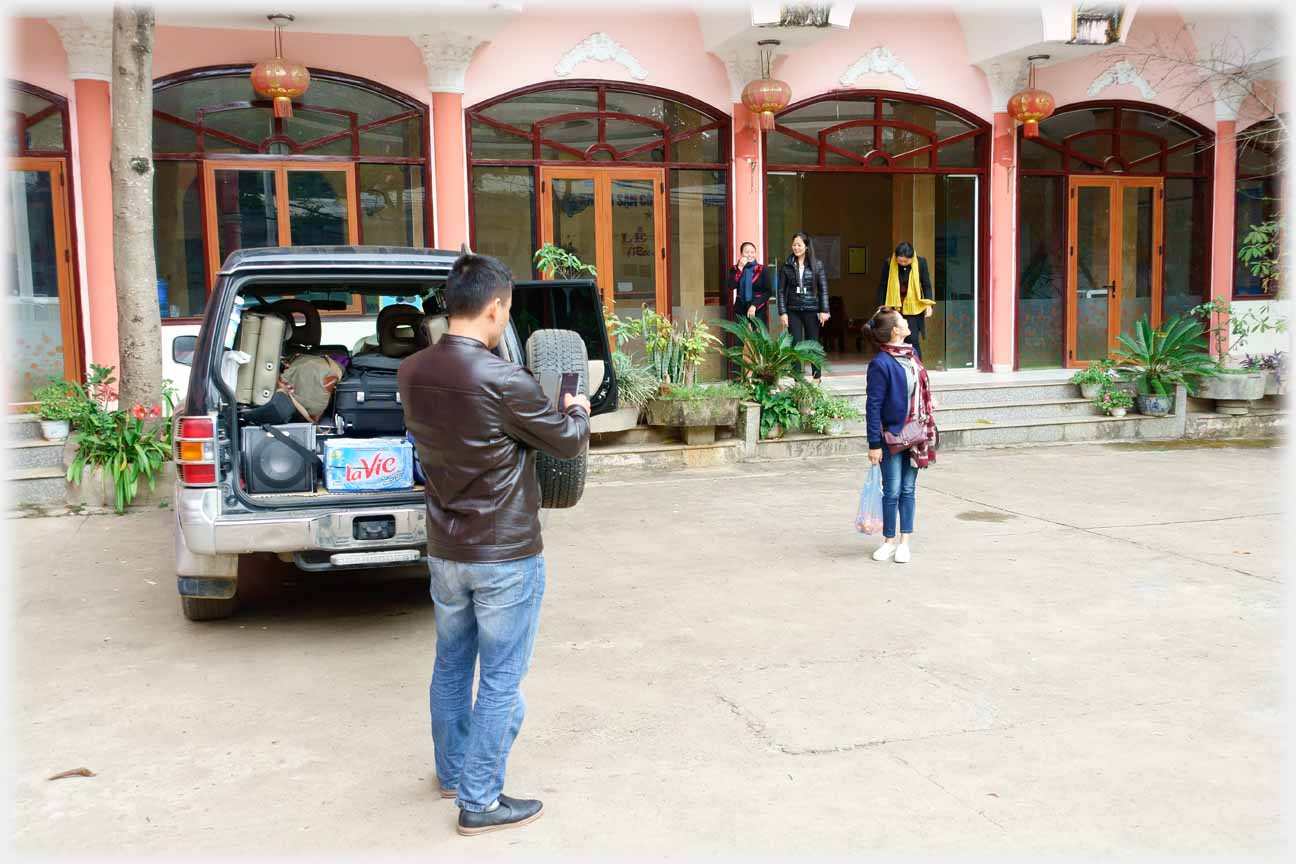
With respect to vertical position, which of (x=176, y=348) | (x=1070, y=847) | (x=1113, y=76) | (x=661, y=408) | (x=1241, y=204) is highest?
(x=1113, y=76)

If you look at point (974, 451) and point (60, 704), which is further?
point (974, 451)

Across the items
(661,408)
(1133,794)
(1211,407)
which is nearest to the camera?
(1133,794)

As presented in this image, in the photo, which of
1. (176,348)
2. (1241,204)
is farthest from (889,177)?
(176,348)

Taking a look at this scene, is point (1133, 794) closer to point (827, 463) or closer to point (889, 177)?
point (827, 463)

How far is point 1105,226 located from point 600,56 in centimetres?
724

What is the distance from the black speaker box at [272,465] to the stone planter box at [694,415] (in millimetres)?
5207

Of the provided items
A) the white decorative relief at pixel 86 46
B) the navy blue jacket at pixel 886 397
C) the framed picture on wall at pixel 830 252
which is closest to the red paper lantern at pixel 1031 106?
the framed picture on wall at pixel 830 252

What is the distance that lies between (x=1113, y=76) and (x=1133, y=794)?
42.9 ft

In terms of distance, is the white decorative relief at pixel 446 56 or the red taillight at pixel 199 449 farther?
the white decorative relief at pixel 446 56

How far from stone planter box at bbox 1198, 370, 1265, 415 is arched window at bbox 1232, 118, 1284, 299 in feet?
10.6

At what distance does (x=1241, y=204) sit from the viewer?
15.3 meters

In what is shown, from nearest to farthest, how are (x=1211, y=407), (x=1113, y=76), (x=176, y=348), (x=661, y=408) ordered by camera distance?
(x=176, y=348) < (x=661, y=408) < (x=1211, y=407) < (x=1113, y=76)

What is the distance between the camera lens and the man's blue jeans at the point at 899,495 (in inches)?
265

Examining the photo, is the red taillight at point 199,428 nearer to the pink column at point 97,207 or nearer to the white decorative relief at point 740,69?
the pink column at point 97,207
